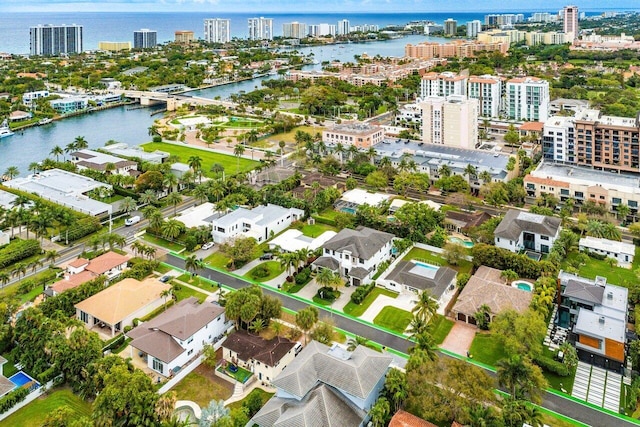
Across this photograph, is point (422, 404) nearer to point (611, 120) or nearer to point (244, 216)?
point (244, 216)

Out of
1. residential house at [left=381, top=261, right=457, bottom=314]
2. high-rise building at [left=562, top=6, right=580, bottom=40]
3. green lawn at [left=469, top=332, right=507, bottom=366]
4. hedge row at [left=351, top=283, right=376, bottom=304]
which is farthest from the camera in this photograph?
high-rise building at [left=562, top=6, right=580, bottom=40]

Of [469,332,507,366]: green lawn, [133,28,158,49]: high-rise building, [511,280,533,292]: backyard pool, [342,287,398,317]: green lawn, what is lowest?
[469,332,507,366]: green lawn

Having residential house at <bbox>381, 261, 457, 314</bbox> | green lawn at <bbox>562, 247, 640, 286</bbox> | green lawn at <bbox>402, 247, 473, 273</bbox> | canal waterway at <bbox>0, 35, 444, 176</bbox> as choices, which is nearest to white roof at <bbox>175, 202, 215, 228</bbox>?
residential house at <bbox>381, 261, 457, 314</bbox>

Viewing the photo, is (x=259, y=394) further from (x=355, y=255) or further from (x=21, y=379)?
(x=355, y=255)

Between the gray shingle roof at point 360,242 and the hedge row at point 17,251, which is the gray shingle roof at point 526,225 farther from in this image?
the hedge row at point 17,251

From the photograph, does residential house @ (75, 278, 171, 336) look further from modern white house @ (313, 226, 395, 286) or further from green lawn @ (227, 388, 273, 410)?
modern white house @ (313, 226, 395, 286)

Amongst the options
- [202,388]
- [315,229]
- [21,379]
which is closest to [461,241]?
[315,229]

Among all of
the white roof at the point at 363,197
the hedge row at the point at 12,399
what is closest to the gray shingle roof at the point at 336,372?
the hedge row at the point at 12,399
